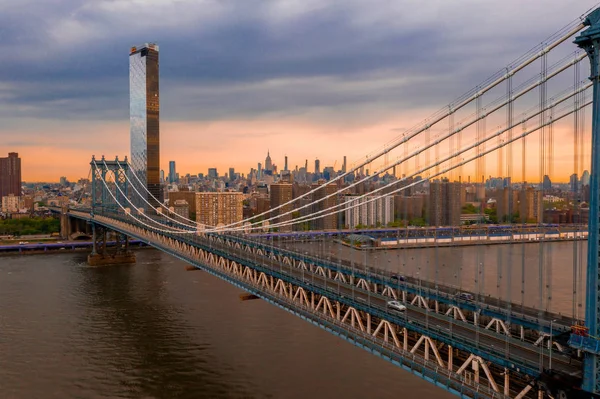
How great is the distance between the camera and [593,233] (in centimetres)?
798

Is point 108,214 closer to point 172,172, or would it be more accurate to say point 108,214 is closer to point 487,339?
point 487,339

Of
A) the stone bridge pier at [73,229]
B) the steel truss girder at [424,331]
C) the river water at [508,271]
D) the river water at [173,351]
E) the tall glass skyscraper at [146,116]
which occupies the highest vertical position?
the tall glass skyscraper at [146,116]

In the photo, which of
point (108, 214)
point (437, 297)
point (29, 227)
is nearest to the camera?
point (437, 297)

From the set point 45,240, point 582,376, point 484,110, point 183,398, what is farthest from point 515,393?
point 45,240

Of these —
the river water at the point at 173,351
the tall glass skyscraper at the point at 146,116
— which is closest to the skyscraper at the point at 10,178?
the tall glass skyscraper at the point at 146,116

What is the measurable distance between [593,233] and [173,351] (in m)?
13.4

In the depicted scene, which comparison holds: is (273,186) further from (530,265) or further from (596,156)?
(596,156)

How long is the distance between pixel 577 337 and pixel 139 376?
11.9 metres

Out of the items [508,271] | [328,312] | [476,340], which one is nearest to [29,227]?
[508,271]

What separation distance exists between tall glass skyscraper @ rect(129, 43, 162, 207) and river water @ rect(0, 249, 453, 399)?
6232 cm

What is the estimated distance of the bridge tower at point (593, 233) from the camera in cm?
788

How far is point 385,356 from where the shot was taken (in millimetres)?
11492

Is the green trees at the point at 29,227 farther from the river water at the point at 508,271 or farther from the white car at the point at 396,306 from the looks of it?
the white car at the point at 396,306

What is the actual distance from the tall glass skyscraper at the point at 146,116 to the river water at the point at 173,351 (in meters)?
62.3
